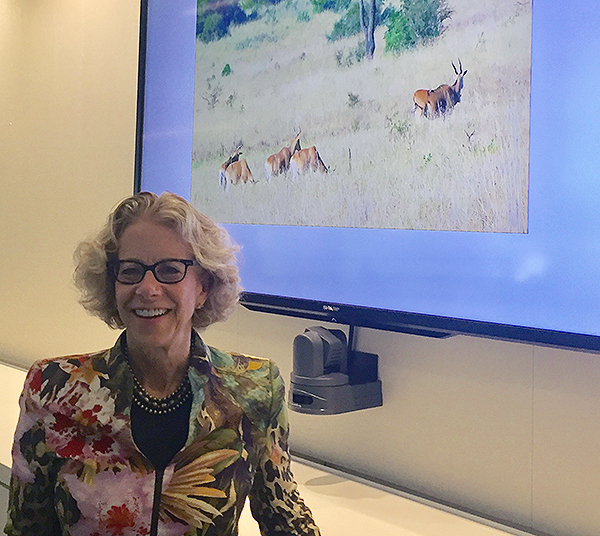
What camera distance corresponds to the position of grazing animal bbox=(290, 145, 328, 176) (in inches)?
76.0

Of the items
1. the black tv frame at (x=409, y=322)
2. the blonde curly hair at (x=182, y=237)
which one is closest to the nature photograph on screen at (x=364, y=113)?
the black tv frame at (x=409, y=322)

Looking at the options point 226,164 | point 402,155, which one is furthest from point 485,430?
point 226,164

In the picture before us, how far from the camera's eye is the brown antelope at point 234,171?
2.15 m

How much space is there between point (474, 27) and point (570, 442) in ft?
2.87

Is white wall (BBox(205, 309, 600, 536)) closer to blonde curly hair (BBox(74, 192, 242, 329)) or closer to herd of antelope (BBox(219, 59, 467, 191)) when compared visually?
herd of antelope (BBox(219, 59, 467, 191))

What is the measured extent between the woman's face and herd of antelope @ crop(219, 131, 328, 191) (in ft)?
2.76

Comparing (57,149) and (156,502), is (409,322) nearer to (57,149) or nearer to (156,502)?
(156,502)

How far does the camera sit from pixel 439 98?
1.65 m

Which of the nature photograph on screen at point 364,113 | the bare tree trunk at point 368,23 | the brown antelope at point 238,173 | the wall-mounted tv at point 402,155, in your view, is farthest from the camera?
the brown antelope at point 238,173

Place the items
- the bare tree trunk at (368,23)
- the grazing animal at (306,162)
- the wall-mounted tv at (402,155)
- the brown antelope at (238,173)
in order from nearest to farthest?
the wall-mounted tv at (402,155) < the bare tree trunk at (368,23) < the grazing animal at (306,162) < the brown antelope at (238,173)

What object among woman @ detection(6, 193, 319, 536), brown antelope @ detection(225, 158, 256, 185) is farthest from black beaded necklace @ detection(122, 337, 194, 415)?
brown antelope @ detection(225, 158, 256, 185)

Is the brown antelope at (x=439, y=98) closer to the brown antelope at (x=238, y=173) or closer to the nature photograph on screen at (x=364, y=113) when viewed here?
the nature photograph on screen at (x=364, y=113)

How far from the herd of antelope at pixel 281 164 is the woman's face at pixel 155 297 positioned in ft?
2.76

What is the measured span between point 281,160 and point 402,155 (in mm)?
416
